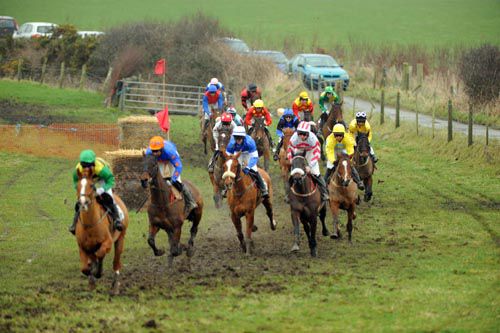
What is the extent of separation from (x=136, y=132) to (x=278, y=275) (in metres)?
10.5

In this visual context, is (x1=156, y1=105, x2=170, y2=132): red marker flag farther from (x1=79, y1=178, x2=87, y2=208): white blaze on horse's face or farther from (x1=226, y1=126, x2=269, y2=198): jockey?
(x1=79, y1=178, x2=87, y2=208): white blaze on horse's face

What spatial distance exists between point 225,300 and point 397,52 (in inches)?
1748

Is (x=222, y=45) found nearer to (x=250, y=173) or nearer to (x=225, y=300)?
(x=250, y=173)

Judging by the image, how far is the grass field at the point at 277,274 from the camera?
12289mm

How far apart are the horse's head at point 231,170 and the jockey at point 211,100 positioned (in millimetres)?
10331

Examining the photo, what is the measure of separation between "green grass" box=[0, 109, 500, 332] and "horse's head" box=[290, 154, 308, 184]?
1445 mm

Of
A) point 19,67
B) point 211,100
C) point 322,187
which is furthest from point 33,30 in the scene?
point 322,187

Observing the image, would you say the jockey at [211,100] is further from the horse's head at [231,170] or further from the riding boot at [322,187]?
the horse's head at [231,170]

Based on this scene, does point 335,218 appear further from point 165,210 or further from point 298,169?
point 165,210

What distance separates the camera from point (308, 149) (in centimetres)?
1717

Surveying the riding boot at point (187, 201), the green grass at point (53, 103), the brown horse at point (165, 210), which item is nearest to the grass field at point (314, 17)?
the green grass at point (53, 103)

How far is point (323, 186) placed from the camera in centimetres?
1728

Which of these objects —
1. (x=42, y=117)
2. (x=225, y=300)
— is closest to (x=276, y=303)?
(x=225, y=300)

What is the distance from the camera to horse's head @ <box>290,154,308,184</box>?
1636 cm
